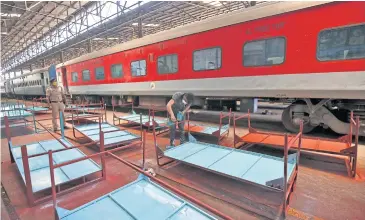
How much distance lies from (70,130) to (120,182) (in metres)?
4.68

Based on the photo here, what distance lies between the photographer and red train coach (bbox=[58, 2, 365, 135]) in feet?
13.0

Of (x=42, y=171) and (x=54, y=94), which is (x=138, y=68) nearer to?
(x=54, y=94)

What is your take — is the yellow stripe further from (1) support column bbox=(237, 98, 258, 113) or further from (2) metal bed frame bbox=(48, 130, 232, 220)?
(1) support column bbox=(237, 98, 258, 113)

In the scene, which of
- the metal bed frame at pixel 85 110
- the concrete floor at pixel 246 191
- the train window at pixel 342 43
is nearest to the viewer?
the concrete floor at pixel 246 191

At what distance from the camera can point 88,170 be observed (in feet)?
10.1

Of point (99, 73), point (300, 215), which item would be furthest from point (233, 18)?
point (99, 73)

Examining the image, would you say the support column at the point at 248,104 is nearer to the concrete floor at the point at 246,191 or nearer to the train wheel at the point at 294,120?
the train wheel at the point at 294,120

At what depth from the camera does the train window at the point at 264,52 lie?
4.72 metres

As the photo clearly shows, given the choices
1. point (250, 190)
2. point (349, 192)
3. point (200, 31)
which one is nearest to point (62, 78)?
point (200, 31)

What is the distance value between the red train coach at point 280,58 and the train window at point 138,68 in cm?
59

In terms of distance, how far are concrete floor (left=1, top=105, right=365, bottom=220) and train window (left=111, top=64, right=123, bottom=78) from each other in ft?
20.3

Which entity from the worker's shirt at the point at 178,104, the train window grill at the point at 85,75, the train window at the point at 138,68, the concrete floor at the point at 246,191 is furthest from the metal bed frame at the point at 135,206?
the train window grill at the point at 85,75

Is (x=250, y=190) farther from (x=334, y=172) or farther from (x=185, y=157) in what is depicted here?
(x=334, y=172)

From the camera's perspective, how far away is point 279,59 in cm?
475
